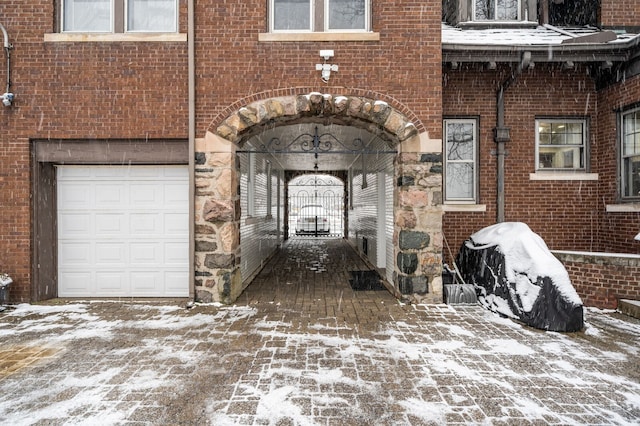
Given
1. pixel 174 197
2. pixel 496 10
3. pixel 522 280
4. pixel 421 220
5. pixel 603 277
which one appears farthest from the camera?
pixel 496 10

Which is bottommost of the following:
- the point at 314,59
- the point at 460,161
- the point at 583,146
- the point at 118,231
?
the point at 118,231

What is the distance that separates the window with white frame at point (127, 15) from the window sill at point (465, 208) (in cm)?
615

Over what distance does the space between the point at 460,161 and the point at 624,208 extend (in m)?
3.13

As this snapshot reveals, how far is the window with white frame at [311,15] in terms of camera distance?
6.87m

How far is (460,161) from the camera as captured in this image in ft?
27.5

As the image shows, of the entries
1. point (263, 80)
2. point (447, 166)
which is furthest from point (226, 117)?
point (447, 166)

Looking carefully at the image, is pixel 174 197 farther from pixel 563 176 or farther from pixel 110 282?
pixel 563 176

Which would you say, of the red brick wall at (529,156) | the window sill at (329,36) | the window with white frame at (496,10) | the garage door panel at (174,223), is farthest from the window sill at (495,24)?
the garage door panel at (174,223)

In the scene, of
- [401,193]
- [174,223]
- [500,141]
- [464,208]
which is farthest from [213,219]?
[500,141]

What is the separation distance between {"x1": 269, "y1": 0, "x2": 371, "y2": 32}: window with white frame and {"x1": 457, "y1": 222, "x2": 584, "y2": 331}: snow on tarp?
14.1ft

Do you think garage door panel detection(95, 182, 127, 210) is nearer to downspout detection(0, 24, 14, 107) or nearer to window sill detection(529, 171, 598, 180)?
downspout detection(0, 24, 14, 107)

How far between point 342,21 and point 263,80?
1.75 metres

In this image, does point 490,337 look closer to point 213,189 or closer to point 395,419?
point 395,419

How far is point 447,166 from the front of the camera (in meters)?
8.41
